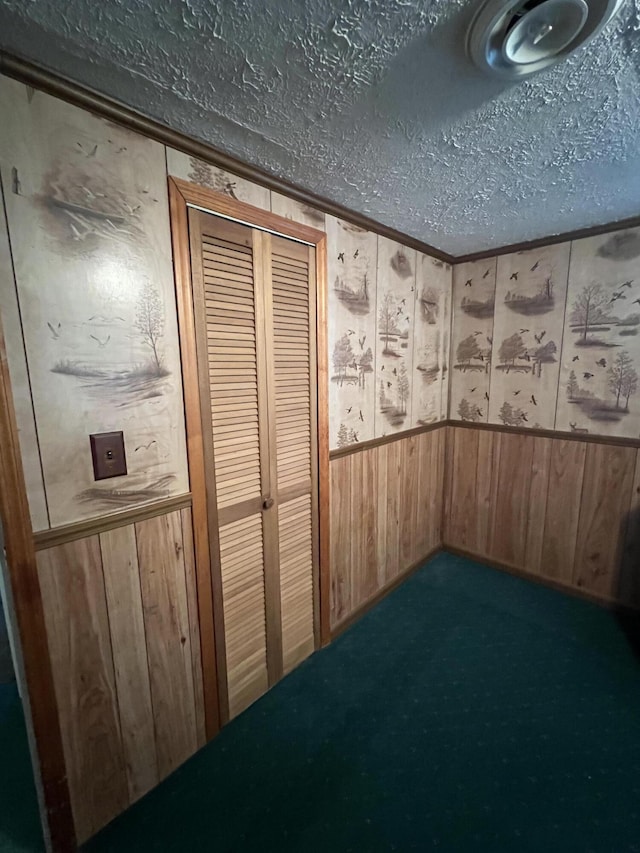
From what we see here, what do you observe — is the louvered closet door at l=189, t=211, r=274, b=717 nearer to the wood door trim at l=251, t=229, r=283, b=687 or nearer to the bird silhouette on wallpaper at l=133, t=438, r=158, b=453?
the wood door trim at l=251, t=229, r=283, b=687

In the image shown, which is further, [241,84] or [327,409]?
[327,409]

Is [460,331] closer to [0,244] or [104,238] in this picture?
[104,238]

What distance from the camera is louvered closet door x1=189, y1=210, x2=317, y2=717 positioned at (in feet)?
4.41

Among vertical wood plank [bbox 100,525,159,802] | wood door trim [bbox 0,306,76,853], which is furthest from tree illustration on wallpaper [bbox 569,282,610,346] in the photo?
wood door trim [bbox 0,306,76,853]

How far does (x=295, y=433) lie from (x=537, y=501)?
1769mm

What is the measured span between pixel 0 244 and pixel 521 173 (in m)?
1.71

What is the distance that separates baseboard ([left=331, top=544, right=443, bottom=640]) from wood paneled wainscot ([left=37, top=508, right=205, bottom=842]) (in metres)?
0.87

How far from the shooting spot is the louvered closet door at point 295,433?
156cm

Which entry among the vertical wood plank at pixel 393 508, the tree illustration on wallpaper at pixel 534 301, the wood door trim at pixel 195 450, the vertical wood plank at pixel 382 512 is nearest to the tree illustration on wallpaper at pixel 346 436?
the vertical wood plank at pixel 382 512

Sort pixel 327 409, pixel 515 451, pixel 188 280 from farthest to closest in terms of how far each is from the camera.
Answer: pixel 515 451 → pixel 327 409 → pixel 188 280

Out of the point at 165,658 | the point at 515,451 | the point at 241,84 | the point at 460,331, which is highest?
the point at 241,84

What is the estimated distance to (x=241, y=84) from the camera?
37.3 inches

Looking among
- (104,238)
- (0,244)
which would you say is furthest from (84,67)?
(0,244)

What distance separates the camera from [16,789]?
1.33 m
